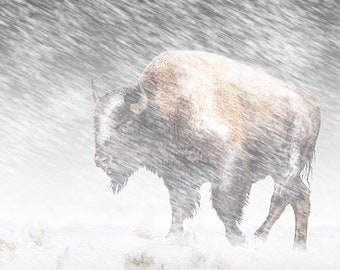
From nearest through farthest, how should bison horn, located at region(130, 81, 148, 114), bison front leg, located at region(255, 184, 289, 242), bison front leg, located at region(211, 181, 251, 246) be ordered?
bison front leg, located at region(211, 181, 251, 246) < bison horn, located at region(130, 81, 148, 114) < bison front leg, located at region(255, 184, 289, 242)

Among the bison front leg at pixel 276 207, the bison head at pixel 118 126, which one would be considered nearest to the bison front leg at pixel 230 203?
the bison front leg at pixel 276 207

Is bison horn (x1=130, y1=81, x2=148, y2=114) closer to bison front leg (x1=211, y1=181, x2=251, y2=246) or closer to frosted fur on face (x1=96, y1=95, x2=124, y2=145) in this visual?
frosted fur on face (x1=96, y1=95, x2=124, y2=145)

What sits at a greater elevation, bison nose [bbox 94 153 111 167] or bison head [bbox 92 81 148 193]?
bison head [bbox 92 81 148 193]

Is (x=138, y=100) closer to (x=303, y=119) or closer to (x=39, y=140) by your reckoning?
(x=303, y=119)

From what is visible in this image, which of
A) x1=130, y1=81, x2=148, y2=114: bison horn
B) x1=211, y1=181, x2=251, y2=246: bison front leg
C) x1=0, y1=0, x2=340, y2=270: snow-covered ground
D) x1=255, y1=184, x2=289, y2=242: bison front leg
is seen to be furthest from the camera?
x1=0, y1=0, x2=340, y2=270: snow-covered ground

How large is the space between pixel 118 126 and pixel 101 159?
1.37 ft

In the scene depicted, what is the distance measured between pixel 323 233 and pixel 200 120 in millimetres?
2641

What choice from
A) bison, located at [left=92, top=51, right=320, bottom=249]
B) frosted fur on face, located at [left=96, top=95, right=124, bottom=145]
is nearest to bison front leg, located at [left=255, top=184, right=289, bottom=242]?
bison, located at [left=92, top=51, right=320, bottom=249]

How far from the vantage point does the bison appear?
7.45 m

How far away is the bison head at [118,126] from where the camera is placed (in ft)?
24.5

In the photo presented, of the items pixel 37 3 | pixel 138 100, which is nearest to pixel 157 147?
pixel 138 100

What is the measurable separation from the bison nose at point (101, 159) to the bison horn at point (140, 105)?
589 mm

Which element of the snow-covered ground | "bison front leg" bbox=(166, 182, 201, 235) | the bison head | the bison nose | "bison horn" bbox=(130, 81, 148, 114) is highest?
"bison horn" bbox=(130, 81, 148, 114)

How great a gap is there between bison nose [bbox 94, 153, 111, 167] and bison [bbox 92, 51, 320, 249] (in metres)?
0.01
